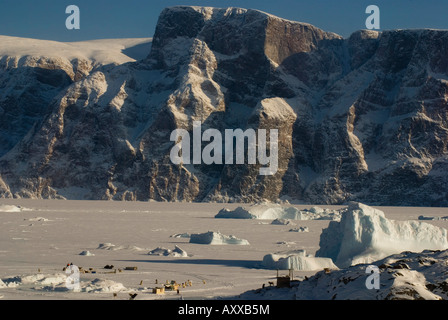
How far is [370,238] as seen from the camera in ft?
149

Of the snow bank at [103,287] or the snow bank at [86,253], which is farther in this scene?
the snow bank at [86,253]

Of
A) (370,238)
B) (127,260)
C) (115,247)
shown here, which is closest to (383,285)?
(370,238)

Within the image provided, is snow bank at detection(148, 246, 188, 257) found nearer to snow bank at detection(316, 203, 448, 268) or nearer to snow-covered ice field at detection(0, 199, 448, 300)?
Answer: snow-covered ice field at detection(0, 199, 448, 300)

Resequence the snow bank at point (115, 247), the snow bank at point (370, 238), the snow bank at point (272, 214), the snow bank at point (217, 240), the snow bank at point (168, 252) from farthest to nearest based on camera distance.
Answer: the snow bank at point (272, 214), the snow bank at point (217, 240), the snow bank at point (115, 247), the snow bank at point (168, 252), the snow bank at point (370, 238)

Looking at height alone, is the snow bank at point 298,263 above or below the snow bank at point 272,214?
above

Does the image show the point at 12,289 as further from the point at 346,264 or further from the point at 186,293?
the point at 346,264

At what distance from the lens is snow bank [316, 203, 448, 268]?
148 ft

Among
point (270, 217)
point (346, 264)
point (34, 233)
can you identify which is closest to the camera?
point (346, 264)

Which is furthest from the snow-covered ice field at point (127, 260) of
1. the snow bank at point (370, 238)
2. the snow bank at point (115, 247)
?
the snow bank at point (370, 238)

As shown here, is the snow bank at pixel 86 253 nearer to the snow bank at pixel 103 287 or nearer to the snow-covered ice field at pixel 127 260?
the snow-covered ice field at pixel 127 260

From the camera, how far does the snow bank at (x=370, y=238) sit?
148 feet

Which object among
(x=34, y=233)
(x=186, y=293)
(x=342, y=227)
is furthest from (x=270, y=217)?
(x=186, y=293)
